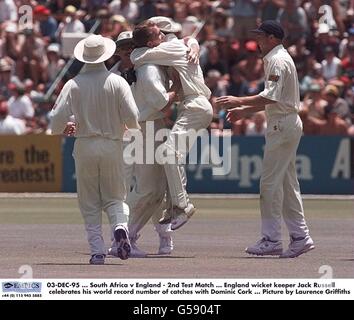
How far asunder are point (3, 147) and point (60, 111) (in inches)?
599

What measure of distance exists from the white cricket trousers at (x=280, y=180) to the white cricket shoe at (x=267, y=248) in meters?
0.05

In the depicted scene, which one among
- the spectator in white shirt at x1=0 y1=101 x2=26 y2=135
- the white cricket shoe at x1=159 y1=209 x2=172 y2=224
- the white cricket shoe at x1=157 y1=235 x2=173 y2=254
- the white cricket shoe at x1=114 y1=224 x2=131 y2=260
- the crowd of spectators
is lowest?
the spectator in white shirt at x1=0 y1=101 x2=26 y2=135

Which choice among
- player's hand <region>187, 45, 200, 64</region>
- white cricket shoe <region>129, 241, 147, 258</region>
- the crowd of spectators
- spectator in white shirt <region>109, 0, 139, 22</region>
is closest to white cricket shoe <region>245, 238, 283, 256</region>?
white cricket shoe <region>129, 241, 147, 258</region>

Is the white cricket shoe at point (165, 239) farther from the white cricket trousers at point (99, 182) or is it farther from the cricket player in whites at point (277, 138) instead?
the white cricket trousers at point (99, 182)

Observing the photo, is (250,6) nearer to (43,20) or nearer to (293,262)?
(43,20)

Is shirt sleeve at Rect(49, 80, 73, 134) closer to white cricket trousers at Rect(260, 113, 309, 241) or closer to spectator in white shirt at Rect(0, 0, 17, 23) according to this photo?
white cricket trousers at Rect(260, 113, 309, 241)

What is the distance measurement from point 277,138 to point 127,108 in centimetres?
184

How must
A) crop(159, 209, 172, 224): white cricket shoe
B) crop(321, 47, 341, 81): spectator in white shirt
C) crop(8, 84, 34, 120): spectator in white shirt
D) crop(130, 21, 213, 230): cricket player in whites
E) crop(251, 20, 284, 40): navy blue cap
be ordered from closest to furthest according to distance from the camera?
1. crop(251, 20, 284, 40): navy blue cap
2. crop(130, 21, 213, 230): cricket player in whites
3. crop(159, 209, 172, 224): white cricket shoe
4. crop(321, 47, 341, 81): spectator in white shirt
5. crop(8, 84, 34, 120): spectator in white shirt

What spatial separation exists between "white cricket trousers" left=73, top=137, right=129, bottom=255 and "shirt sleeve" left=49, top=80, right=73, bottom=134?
0.25m

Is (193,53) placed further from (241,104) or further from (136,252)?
(136,252)

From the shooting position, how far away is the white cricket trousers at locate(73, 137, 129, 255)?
1384cm

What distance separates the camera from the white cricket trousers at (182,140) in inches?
597

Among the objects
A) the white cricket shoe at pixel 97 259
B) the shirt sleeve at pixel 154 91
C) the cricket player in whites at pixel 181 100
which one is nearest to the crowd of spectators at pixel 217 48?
the cricket player in whites at pixel 181 100

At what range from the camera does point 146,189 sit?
50.4ft
